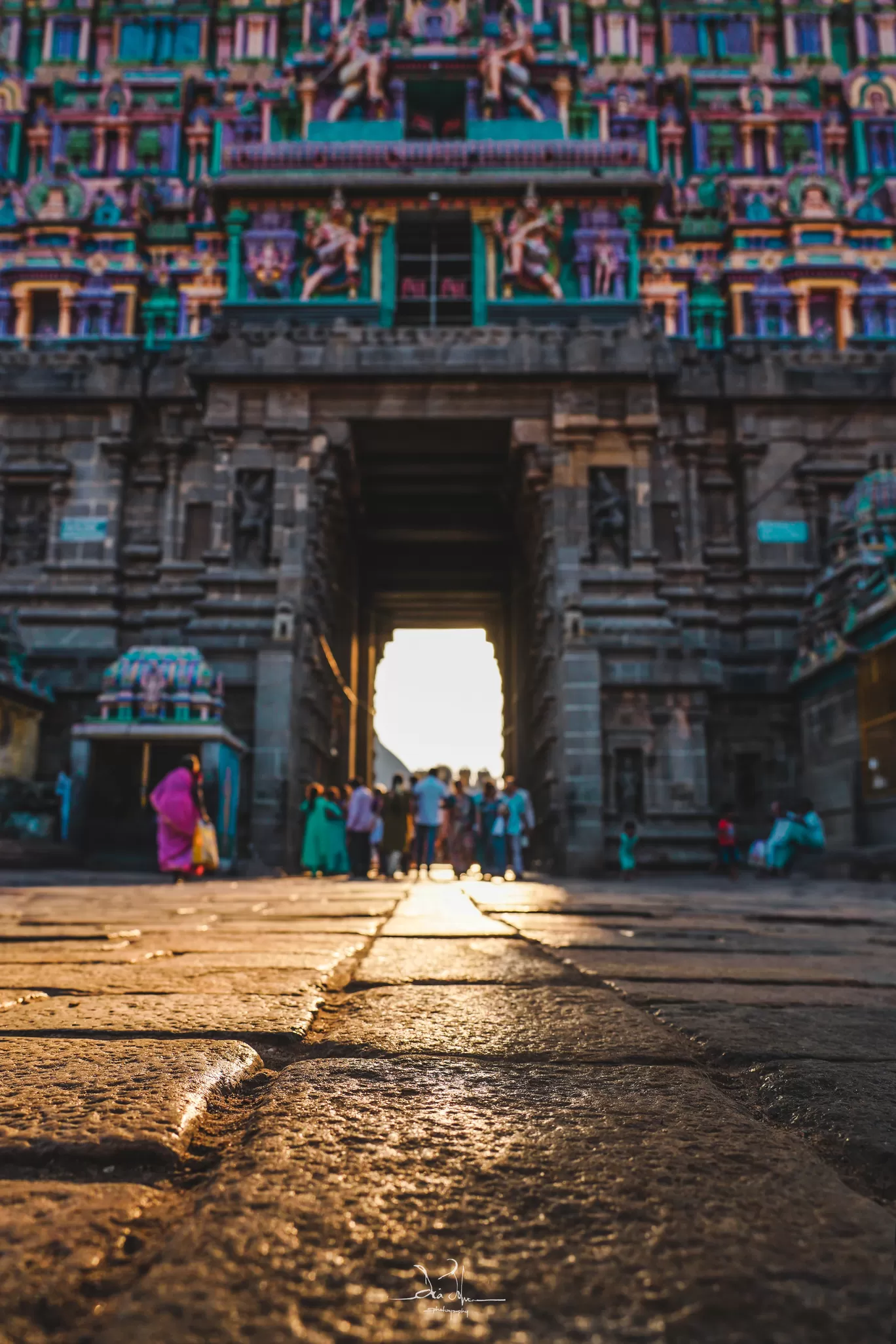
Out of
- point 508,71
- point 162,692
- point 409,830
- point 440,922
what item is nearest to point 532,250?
point 508,71

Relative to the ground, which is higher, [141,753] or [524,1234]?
[141,753]

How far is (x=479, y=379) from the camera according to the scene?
15703 mm

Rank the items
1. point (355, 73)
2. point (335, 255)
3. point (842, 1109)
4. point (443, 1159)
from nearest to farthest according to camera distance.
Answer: point (443, 1159), point (842, 1109), point (335, 255), point (355, 73)

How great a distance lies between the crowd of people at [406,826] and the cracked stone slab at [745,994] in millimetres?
9327

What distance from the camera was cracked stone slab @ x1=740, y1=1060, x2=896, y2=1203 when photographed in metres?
0.88

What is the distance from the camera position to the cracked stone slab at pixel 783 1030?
1.38 m

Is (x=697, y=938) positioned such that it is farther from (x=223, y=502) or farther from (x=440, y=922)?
(x=223, y=502)

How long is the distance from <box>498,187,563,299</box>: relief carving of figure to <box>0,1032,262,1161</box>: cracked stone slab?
1970 cm

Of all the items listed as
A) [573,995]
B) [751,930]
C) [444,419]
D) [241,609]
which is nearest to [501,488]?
[444,419]

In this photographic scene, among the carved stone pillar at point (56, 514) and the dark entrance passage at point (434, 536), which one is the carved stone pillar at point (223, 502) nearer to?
the dark entrance passage at point (434, 536)

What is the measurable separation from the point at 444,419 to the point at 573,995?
14.7 meters

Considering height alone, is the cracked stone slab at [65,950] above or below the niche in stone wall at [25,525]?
below

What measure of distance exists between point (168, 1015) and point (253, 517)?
14.7 meters

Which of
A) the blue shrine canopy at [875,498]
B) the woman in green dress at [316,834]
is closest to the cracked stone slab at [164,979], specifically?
the woman in green dress at [316,834]
